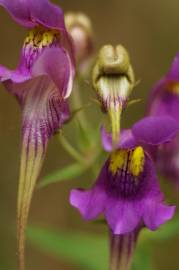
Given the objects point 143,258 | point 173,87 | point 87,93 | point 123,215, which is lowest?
point 143,258

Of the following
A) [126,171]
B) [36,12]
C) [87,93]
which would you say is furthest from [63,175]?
[87,93]

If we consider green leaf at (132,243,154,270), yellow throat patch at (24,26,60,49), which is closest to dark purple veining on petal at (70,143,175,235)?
yellow throat patch at (24,26,60,49)

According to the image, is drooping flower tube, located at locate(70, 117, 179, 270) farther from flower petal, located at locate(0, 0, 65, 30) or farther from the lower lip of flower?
flower petal, located at locate(0, 0, 65, 30)

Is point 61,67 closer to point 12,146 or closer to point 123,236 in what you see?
point 123,236

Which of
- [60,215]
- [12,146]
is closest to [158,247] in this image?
[60,215]

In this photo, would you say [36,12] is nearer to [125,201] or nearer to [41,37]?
[41,37]

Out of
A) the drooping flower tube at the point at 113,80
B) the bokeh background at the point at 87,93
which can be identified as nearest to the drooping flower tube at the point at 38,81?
the drooping flower tube at the point at 113,80

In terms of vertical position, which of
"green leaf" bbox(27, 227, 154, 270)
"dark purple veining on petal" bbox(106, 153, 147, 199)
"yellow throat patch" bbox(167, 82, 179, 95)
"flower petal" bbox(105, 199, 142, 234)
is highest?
"yellow throat patch" bbox(167, 82, 179, 95)
